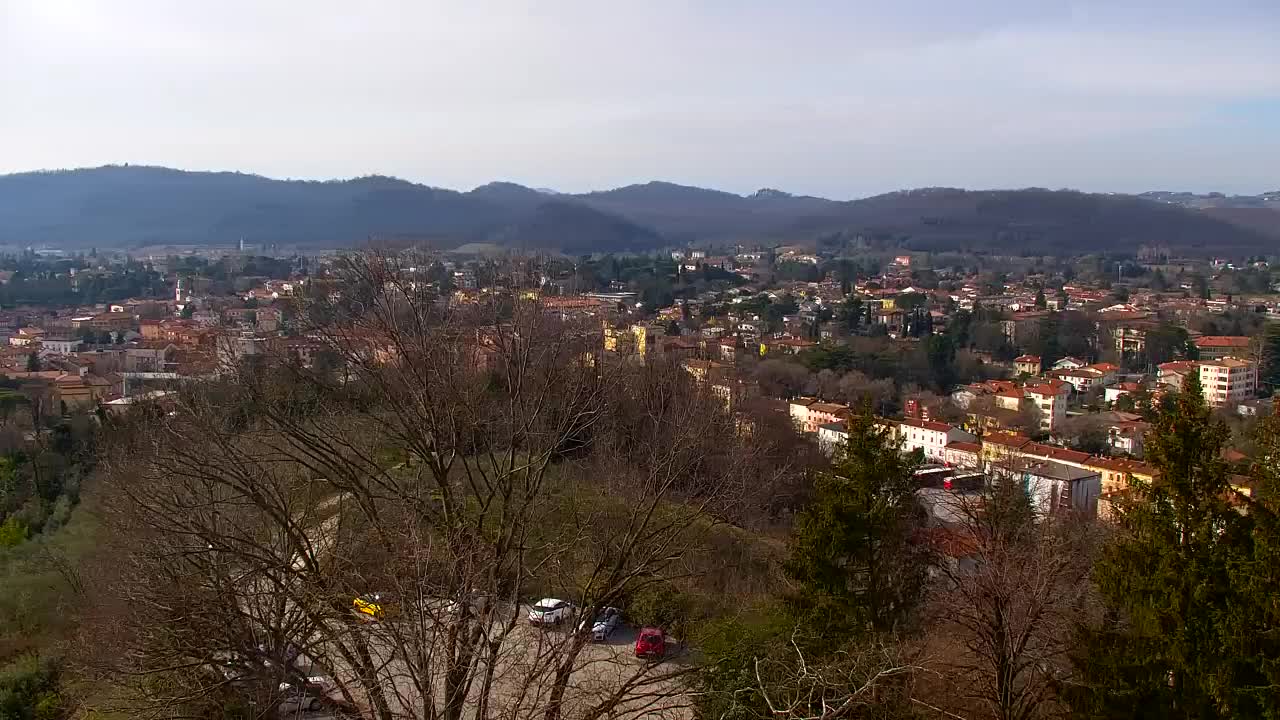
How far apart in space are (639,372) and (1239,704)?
8.49 m

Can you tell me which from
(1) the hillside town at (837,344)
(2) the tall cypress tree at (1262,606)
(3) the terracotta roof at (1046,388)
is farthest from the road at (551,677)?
(3) the terracotta roof at (1046,388)

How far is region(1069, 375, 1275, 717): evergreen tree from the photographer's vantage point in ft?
14.4

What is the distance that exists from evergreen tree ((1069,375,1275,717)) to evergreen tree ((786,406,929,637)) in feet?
4.92

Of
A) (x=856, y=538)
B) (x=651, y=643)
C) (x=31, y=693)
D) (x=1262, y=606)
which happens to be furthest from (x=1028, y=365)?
(x=31, y=693)

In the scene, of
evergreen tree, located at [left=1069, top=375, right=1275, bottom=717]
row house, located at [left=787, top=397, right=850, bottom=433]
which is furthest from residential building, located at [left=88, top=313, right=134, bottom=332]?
evergreen tree, located at [left=1069, top=375, right=1275, bottom=717]

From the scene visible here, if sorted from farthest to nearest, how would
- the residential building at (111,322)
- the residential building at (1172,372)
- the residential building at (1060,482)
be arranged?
the residential building at (111,322) < the residential building at (1172,372) < the residential building at (1060,482)

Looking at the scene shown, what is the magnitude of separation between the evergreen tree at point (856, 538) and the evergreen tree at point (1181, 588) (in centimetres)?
150

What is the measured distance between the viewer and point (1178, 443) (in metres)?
4.61

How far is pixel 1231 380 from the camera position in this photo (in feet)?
81.6

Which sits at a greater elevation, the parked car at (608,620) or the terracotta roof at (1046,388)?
the parked car at (608,620)

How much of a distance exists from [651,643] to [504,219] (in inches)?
3407

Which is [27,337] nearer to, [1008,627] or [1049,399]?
[1049,399]

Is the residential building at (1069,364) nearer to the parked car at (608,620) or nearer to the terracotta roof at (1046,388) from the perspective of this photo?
the terracotta roof at (1046,388)

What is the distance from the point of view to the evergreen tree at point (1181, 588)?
4.39 metres
